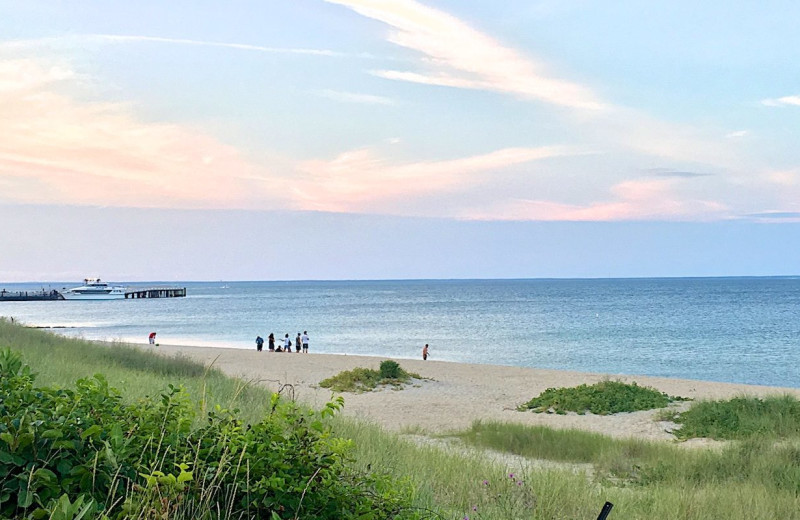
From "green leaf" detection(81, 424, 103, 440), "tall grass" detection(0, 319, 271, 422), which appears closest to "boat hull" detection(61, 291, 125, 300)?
"tall grass" detection(0, 319, 271, 422)

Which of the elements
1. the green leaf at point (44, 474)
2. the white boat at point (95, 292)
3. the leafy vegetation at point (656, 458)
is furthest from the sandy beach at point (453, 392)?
the white boat at point (95, 292)

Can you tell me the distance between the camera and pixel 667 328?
8062 cm

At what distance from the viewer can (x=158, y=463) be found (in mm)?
4336

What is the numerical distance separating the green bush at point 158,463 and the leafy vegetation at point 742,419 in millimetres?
12372

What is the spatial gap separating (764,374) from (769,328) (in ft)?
138

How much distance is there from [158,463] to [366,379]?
883 inches

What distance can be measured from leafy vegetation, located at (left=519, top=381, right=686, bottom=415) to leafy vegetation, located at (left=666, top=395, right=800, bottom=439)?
2572 mm

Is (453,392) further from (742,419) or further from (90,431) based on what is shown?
(90,431)

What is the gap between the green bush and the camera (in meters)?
3.84

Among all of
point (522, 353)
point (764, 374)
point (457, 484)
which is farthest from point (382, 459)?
point (522, 353)

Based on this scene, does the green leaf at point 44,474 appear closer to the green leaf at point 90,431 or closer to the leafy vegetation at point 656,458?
the green leaf at point 90,431

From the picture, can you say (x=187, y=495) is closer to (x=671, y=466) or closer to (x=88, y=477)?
(x=88, y=477)

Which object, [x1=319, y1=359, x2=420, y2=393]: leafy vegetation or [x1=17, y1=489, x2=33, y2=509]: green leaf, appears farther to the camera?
[x1=319, y1=359, x2=420, y2=393]: leafy vegetation

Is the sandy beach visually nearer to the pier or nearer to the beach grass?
the beach grass
